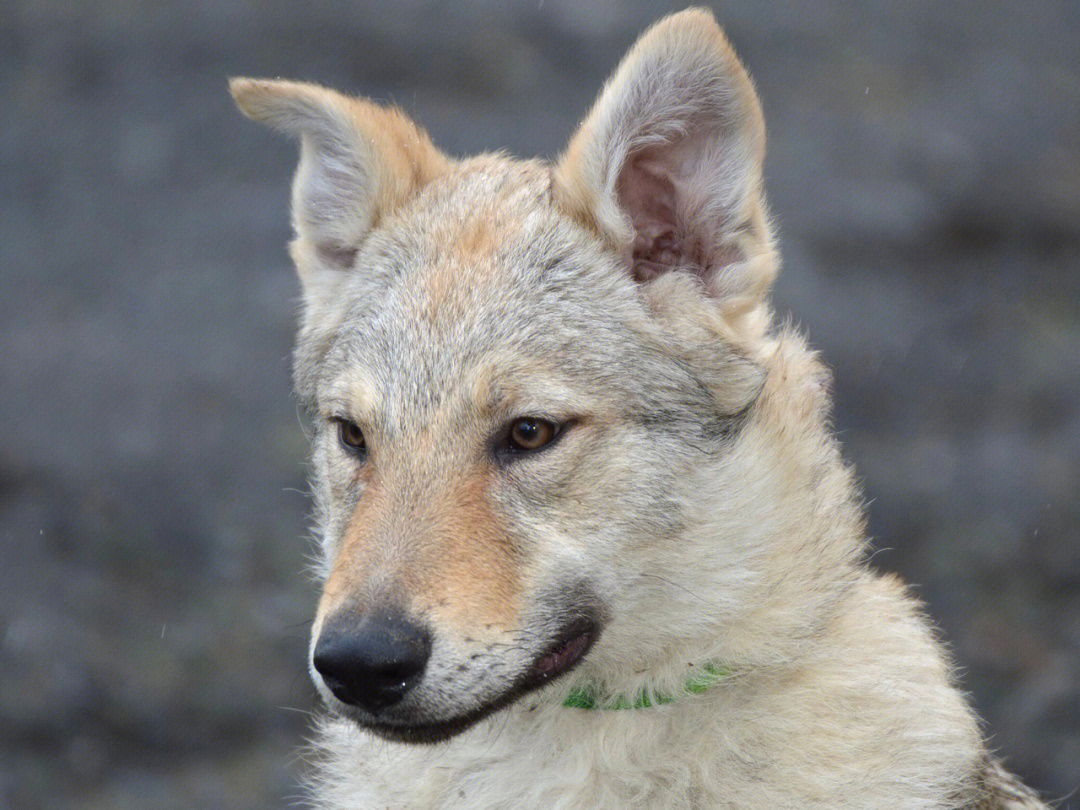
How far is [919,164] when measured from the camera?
10.9 meters

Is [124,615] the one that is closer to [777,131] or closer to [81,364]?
[81,364]

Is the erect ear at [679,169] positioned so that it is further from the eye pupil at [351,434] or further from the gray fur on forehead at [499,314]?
the eye pupil at [351,434]

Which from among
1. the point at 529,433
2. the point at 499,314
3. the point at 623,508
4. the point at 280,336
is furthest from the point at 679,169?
the point at 280,336

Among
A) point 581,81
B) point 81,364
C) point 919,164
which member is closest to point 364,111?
point 81,364

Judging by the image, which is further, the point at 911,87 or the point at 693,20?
the point at 911,87

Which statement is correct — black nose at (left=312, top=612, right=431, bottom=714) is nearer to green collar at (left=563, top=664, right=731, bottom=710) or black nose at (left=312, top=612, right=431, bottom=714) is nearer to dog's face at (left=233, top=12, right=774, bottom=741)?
dog's face at (left=233, top=12, right=774, bottom=741)

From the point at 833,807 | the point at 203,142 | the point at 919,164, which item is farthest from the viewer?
the point at 919,164

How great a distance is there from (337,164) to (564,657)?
2.22m

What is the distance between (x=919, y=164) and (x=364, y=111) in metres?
7.32

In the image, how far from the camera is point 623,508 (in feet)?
13.0

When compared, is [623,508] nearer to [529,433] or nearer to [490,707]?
[529,433]

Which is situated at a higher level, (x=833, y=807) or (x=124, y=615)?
(x=833, y=807)

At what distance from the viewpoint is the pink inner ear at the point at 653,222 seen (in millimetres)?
4375

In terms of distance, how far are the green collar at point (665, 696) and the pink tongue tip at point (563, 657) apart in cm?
29
